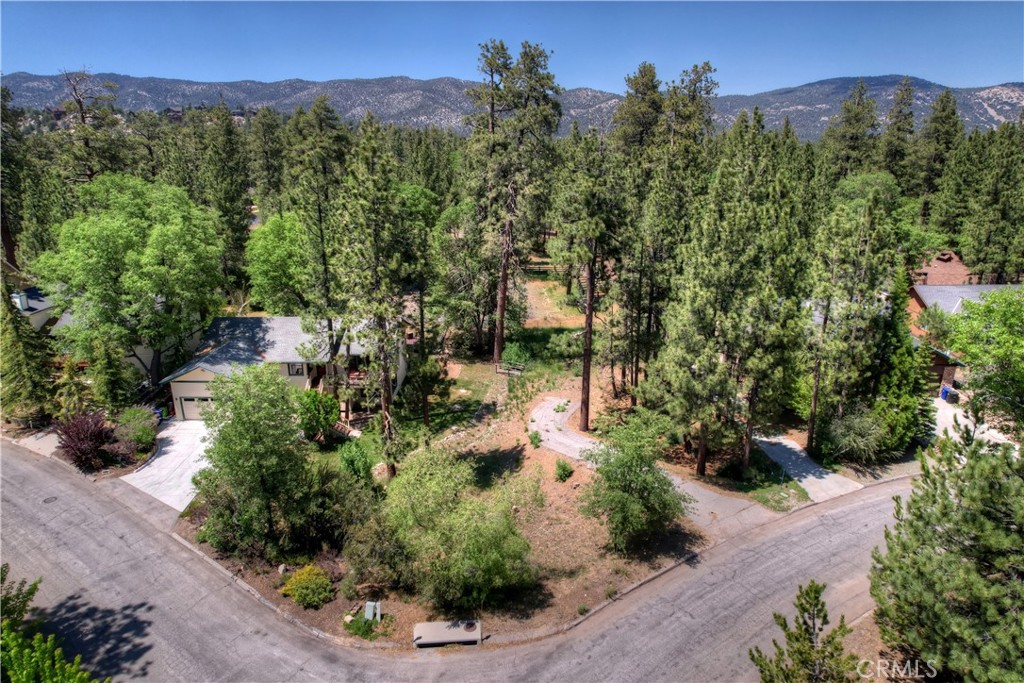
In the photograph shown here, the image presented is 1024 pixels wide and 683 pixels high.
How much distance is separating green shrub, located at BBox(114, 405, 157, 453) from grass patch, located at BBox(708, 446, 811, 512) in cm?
2894

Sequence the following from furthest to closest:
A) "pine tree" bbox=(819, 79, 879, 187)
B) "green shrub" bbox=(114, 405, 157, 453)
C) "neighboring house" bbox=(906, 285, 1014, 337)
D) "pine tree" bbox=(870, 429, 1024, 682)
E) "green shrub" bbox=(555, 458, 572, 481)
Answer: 1. "pine tree" bbox=(819, 79, 879, 187)
2. "neighboring house" bbox=(906, 285, 1014, 337)
3. "green shrub" bbox=(114, 405, 157, 453)
4. "green shrub" bbox=(555, 458, 572, 481)
5. "pine tree" bbox=(870, 429, 1024, 682)

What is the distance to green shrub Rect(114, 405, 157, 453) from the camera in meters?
29.6

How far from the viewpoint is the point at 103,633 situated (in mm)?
18859

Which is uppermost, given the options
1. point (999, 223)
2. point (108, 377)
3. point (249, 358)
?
point (999, 223)

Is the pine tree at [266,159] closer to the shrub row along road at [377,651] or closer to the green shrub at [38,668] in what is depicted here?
the shrub row along road at [377,651]

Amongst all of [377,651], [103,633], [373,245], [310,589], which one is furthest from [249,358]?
[377,651]

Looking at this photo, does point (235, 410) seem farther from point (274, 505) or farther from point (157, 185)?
point (157, 185)

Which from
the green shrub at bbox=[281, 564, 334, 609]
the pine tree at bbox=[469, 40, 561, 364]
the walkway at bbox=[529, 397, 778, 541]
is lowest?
the green shrub at bbox=[281, 564, 334, 609]

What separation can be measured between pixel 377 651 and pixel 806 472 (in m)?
21.1

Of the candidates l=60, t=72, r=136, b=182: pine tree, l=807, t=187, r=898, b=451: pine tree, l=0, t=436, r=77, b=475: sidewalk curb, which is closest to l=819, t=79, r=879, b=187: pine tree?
l=807, t=187, r=898, b=451: pine tree

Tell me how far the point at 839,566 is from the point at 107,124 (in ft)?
194

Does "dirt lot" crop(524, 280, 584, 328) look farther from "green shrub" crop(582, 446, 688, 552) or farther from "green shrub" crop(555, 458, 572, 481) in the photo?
"green shrub" crop(582, 446, 688, 552)

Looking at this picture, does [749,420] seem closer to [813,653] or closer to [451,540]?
[451,540]

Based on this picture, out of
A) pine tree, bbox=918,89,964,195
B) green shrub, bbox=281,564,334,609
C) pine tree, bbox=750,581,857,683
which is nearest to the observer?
pine tree, bbox=750,581,857,683
